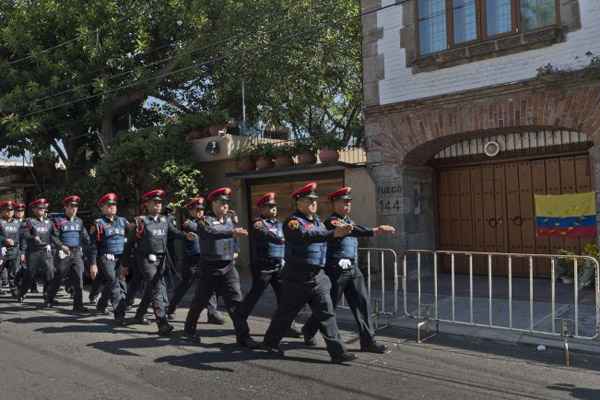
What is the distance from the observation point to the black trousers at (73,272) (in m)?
8.84

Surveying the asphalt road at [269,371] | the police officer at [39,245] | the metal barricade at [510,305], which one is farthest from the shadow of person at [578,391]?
the police officer at [39,245]

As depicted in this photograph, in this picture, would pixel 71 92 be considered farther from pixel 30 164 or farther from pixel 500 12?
pixel 500 12

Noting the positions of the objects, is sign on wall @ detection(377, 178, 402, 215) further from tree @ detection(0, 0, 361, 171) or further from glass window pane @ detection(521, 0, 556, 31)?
tree @ detection(0, 0, 361, 171)

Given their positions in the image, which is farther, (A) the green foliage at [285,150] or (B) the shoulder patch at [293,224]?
(A) the green foliage at [285,150]

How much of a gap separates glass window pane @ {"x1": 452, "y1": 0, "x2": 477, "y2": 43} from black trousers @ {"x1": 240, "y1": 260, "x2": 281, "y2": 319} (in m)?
5.76

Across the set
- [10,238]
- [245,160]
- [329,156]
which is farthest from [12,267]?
[329,156]

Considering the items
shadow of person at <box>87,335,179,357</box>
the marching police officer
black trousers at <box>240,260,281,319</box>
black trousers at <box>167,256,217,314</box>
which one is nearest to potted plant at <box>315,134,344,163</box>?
black trousers at <box>167,256,217,314</box>

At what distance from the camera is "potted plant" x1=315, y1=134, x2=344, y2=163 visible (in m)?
11.8

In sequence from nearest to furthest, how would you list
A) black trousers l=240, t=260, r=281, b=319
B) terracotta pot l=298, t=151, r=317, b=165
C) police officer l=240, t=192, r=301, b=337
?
black trousers l=240, t=260, r=281, b=319 → police officer l=240, t=192, r=301, b=337 → terracotta pot l=298, t=151, r=317, b=165

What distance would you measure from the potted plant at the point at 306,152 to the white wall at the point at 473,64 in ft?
6.52

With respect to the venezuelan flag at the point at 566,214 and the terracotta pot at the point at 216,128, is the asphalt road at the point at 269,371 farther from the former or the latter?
the terracotta pot at the point at 216,128

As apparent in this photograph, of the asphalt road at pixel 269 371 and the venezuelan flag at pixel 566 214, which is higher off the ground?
the venezuelan flag at pixel 566 214

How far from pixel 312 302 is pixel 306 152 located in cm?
695

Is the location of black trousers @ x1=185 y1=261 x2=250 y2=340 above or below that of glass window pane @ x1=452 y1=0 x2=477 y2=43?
below
